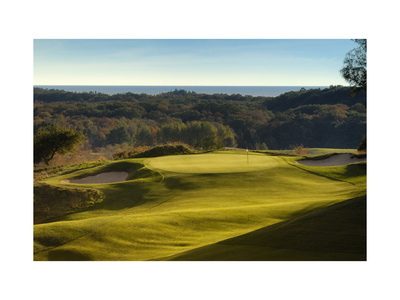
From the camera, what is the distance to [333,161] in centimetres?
2386

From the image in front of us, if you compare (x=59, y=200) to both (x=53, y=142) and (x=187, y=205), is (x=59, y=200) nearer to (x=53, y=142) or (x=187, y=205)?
(x=187, y=205)

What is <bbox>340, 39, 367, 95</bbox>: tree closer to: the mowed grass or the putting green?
the mowed grass

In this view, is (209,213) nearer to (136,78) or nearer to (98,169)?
(136,78)

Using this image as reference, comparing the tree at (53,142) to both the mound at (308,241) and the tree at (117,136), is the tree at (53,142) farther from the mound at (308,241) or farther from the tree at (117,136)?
the tree at (117,136)

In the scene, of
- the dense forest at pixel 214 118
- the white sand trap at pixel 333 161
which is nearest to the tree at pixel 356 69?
the white sand trap at pixel 333 161

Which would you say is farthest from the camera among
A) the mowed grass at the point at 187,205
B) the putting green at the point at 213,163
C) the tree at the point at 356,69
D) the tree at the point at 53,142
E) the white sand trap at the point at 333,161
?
the tree at the point at 53,142

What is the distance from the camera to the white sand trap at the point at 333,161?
23312 millimetres

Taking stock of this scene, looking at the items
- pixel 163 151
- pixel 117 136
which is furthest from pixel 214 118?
pixel 163 151

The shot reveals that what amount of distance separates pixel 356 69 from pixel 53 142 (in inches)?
793

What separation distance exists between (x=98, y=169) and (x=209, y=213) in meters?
10.8

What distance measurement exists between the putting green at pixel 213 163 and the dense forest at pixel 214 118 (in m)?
27.1
